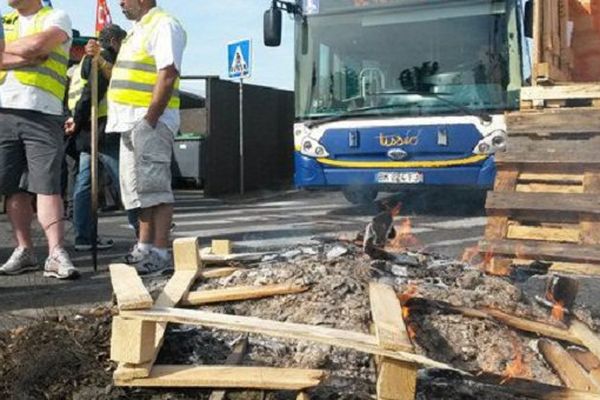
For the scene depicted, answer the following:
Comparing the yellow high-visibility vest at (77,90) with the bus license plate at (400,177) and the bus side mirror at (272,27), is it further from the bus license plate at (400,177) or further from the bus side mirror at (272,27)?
the bus license plate at (400,177)

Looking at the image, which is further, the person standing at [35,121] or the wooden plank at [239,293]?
the person standing at [35,121]

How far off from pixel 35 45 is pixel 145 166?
1157 millimetres

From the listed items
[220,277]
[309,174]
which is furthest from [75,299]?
[309,174]

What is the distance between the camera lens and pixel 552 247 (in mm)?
5801

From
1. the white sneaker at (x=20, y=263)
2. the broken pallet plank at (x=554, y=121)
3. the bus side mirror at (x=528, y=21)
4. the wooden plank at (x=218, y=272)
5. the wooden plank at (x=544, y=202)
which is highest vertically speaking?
the bus side mirror at (x=528, y=21)

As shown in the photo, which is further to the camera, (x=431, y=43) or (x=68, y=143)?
(x=431, y=43)

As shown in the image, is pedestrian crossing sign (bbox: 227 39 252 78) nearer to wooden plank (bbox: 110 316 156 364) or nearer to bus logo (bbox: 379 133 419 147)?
bus logo (bbox: 379 133 419 147)

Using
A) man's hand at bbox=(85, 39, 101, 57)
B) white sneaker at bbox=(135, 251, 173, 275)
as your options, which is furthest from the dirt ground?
man's hand at bbox=(85, 39, 101, 57)

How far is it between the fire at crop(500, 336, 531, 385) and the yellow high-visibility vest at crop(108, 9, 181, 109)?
3.20 metres

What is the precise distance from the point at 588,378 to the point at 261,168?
14870 mm

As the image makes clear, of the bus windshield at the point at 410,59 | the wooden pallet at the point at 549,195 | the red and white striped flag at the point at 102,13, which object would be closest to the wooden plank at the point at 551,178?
the wooden pallet at the point at 549,195

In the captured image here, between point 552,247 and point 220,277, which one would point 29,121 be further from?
point 552,247

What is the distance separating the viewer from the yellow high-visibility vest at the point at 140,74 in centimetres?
561

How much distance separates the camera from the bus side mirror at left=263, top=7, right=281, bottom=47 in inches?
425
